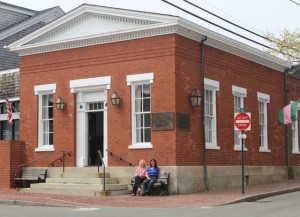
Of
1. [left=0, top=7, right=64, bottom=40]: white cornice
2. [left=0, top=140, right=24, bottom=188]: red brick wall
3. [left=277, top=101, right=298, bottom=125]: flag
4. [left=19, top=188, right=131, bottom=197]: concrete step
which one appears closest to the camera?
[left=19, top=188, right=131, bottom=197]: concrete step

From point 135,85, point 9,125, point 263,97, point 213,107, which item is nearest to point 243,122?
point 213,107

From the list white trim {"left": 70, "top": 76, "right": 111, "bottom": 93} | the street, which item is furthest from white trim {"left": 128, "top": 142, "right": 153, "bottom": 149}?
the street

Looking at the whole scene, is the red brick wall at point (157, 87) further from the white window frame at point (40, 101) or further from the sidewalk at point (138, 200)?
the sidewalk at point (138, 200)

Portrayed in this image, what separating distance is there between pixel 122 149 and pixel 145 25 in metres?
4.58

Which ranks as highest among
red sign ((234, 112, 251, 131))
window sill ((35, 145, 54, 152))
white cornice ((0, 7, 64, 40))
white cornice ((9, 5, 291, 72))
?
white cornice ((0, 7, 64, 40))

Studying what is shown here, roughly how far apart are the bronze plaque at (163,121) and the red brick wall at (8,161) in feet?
20.9

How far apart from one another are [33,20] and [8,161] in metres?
14.5

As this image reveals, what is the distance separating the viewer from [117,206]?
52.3 feet

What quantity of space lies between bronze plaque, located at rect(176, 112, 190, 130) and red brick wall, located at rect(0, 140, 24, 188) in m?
7.25

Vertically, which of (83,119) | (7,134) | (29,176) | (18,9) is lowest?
(29,176)

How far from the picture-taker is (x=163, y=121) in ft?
64.2

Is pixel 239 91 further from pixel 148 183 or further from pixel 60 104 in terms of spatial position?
pixel 60 104

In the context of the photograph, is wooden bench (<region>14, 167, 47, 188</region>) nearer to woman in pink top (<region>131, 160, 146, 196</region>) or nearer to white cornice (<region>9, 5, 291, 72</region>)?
woman in pink top (<region>131, 160, 146, 196</region>)

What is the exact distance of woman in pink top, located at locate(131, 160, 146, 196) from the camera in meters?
19.1
